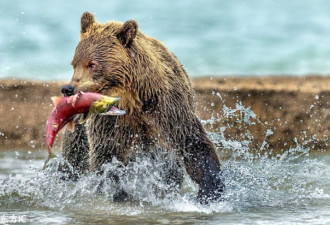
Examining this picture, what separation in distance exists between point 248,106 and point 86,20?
325 inches

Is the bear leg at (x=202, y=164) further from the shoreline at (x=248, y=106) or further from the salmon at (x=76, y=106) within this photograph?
the shoreline at (x=248, y=106)

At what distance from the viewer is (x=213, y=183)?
6.63 metres

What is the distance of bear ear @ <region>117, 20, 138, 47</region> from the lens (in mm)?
6070

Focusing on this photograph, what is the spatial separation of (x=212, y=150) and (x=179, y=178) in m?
0.77

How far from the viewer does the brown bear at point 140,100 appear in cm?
595

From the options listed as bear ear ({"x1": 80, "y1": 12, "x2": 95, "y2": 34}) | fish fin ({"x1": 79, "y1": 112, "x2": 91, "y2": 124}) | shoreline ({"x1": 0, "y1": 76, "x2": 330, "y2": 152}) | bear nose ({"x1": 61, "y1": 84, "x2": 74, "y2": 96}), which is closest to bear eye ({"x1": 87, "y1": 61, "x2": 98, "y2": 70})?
bear nose ({"x1": 61, "y1": 84, "x2": 74, "y2": 96})

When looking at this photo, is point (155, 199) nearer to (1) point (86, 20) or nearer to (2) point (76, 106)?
(2) point (76, 106)

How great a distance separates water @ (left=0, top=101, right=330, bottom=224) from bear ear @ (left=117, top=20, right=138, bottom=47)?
4.32ft

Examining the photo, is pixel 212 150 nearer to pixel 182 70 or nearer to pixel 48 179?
pixel 182 70

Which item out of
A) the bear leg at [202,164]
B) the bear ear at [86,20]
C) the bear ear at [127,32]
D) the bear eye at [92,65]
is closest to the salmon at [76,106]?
the bear eye at [92,65]

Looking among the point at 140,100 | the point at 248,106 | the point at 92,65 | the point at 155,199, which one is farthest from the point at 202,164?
the point at 248,106

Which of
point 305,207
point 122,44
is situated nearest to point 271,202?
point 305,207

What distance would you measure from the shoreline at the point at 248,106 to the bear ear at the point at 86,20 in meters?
7.44

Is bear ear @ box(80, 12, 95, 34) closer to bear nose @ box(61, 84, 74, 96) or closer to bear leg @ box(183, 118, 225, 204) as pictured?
bear nose @ box(61, 84, 74, 96)
